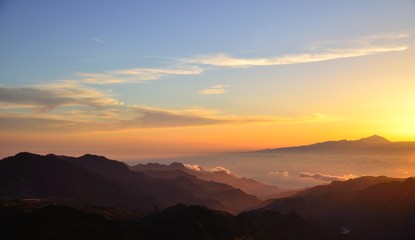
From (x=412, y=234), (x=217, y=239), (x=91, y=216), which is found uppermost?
(x=91, y=216)

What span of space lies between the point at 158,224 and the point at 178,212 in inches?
401

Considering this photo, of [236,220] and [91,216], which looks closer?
[91,216]

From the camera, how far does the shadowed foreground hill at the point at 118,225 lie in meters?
115

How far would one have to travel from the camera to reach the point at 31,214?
4766 inches

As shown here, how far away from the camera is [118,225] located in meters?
126

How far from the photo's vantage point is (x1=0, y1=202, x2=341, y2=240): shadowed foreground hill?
378 feet

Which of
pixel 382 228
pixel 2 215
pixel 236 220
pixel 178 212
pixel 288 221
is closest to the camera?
pixel 2 215

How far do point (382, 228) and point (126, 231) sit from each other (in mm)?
136915

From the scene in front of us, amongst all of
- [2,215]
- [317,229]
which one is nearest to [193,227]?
[2,215]

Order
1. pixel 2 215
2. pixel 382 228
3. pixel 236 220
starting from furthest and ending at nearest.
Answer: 1. pixel 382 228
2. pixel 236 220
3. pixel 2 215

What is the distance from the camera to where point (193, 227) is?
Answer: 125 meters

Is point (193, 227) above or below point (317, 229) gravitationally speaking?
above

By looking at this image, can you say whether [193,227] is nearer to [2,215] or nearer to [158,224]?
[158,224]

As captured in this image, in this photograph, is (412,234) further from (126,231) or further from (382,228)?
(126,231)
